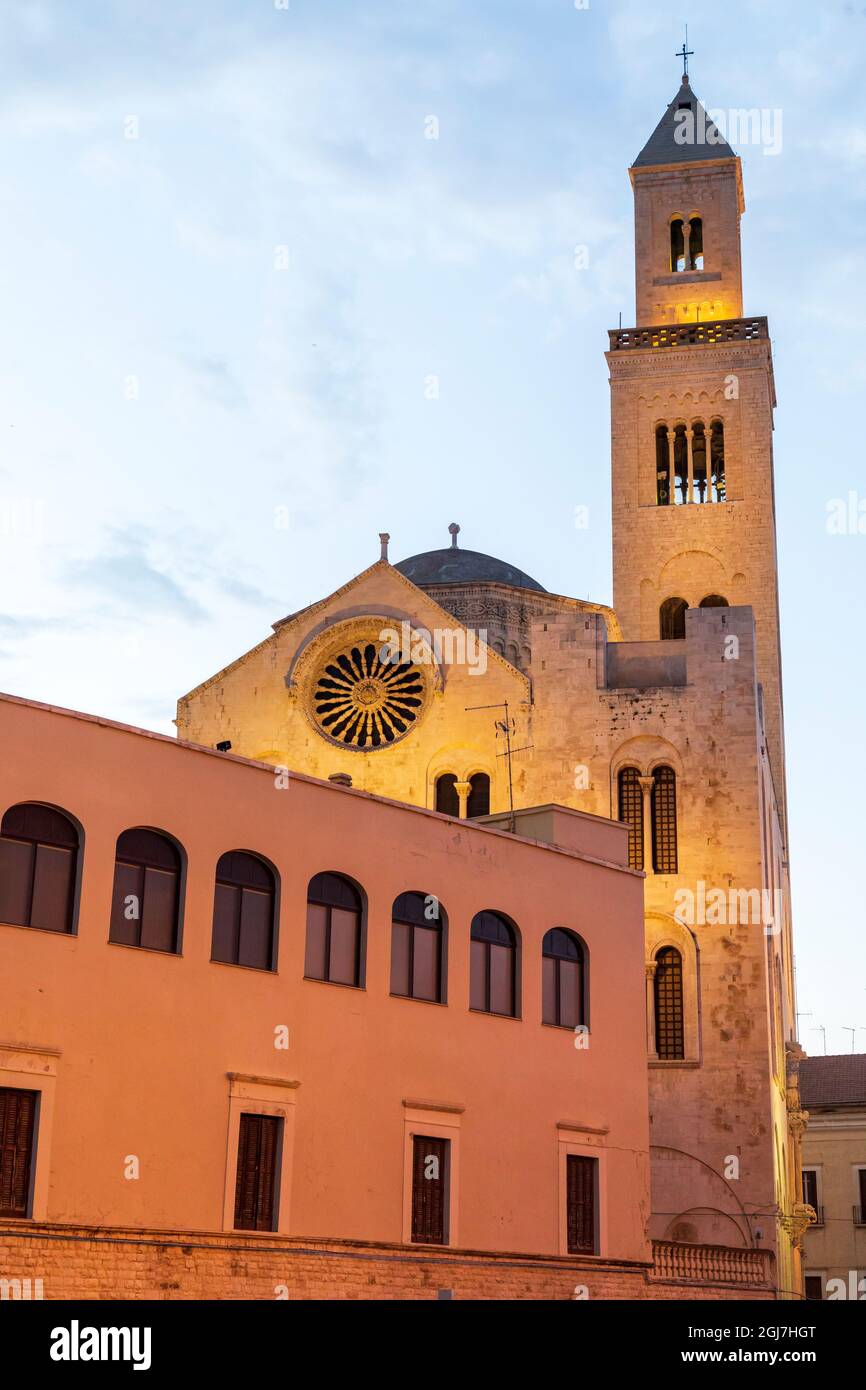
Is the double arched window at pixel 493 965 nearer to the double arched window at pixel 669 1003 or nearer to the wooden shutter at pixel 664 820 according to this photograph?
the double arched window at pixel 669 1003

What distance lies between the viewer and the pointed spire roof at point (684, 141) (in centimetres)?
5431

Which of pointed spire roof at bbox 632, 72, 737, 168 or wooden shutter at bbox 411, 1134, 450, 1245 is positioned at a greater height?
pointed spire roof at bbox 632, 72, 737, 168

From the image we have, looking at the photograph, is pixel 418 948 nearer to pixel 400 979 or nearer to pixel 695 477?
pixel 400 979

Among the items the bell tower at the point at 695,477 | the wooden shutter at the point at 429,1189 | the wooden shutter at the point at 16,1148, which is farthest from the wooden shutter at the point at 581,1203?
the bell tower at the point at 695,477

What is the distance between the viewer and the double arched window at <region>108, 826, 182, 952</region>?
22578 millimetres

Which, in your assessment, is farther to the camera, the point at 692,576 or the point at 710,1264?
the point at 692,576

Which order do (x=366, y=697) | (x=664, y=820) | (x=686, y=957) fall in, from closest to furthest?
(x=686, y=957), (x=664, y=820), (x=366, y=697)

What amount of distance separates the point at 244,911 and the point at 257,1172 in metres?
3.56

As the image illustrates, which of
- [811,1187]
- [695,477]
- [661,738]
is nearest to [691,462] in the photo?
[695,477]

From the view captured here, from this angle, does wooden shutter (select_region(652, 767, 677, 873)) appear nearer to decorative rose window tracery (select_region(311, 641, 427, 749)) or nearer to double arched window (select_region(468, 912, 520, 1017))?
decorative rose window tracery (select_region(311, 641, 427, 749))

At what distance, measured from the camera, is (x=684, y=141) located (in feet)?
180

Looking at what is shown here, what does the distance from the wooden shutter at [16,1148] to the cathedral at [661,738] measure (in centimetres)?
1163

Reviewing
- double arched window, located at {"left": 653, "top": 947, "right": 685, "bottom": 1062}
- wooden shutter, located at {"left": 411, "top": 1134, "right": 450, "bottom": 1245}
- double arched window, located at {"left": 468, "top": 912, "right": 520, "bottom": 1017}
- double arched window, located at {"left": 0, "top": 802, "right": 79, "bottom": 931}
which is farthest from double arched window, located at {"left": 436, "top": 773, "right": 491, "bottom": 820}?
double arched window, located at {"left": 0, "top": 802, "right": 79, "bottom": 931}

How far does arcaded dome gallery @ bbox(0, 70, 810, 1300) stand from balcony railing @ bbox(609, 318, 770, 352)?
1480 centimetres
